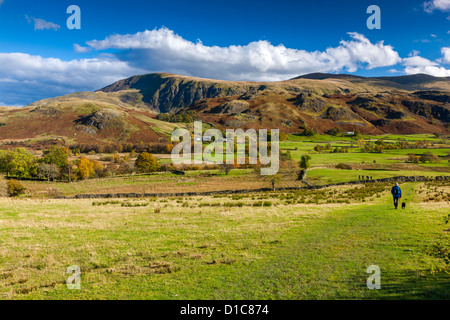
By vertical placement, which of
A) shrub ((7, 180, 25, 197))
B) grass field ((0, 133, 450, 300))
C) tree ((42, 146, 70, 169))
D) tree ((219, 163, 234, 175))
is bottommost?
shrub ((7, 180, 25, 197))

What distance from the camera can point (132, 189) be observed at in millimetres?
71062

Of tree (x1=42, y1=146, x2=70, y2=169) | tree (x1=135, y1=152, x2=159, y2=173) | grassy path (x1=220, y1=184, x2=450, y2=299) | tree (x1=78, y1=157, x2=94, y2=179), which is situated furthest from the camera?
tree (x1=135, y1=152, x2=159, y2=173)

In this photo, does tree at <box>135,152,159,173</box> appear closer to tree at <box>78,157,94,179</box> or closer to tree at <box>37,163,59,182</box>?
tree at <box>78,157,94,179</box>

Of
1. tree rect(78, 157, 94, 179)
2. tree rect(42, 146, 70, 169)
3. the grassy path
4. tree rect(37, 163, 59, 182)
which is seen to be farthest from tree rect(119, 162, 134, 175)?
the grassy path

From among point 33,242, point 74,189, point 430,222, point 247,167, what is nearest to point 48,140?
point 74,189

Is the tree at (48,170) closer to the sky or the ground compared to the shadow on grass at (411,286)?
closer to the ground

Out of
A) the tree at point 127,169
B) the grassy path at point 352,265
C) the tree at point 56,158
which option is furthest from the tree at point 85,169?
the grassy path at point 352,265

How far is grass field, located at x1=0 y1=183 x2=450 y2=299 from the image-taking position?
9.66 m

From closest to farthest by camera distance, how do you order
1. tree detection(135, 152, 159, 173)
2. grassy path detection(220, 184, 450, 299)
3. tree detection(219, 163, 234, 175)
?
grassy path detection(220, 184, 450, 299)
tree detection(219, 163, 234, 175)
tree detection(135, 152, 159, 173)

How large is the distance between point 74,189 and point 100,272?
2783 inches

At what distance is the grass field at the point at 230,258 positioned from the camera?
31.7 ft

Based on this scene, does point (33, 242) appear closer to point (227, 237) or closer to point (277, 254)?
point (227, 237)

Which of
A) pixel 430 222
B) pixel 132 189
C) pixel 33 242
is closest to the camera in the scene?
pixel 33 242

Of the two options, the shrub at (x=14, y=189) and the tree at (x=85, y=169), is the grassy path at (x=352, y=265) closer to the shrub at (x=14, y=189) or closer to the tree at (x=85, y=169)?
the shrub at (x=14, y=189)
